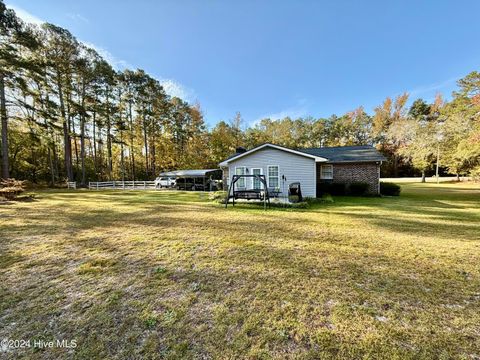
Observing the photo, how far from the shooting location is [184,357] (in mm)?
1854

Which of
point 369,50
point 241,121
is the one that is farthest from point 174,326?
point 241,121

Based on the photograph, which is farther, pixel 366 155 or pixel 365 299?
pixel 366 155

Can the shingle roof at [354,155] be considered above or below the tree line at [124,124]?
below

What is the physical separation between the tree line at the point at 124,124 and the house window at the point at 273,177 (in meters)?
10.2

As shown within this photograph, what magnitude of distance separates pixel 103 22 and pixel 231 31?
27.2 feet

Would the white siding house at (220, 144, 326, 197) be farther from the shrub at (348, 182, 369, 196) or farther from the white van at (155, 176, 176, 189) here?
the white van at (155, 176, 176, 189)

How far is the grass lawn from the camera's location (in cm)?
199

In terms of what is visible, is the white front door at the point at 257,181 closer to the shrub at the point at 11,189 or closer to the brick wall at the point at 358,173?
the brick wall at the point at 358,173

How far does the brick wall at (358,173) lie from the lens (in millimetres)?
13664

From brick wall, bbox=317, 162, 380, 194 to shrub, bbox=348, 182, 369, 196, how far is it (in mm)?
370

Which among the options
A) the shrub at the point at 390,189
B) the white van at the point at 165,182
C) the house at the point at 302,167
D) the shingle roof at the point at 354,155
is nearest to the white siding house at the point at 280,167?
the house at the point at 302,167

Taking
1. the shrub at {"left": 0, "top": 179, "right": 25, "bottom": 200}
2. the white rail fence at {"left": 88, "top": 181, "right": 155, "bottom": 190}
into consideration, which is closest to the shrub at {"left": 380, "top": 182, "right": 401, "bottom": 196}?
the white rail fence at {"left": 88, "top": 181, "right": 155, "bottom": 190}

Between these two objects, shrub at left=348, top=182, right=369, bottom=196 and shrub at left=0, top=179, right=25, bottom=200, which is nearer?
shrub at left=0, top=179, right=25, bottom=200

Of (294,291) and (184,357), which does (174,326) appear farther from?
(294,291)
